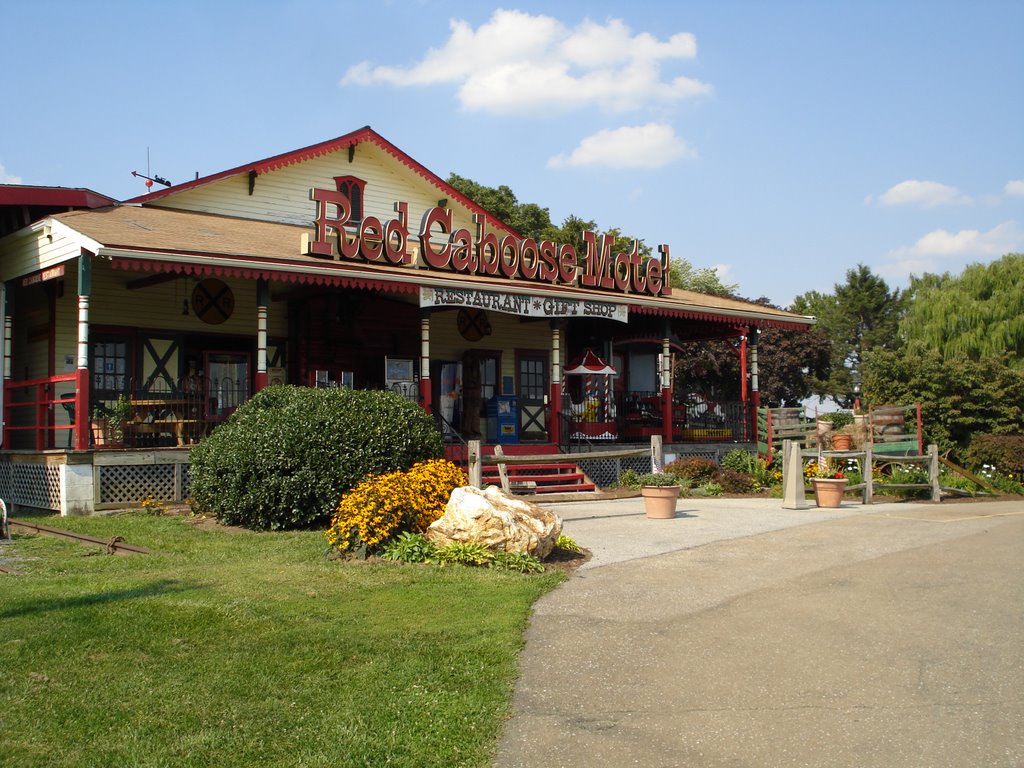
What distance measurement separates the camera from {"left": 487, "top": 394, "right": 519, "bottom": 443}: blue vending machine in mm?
24188

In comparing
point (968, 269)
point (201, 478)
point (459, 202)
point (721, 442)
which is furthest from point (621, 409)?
point (968, 269)

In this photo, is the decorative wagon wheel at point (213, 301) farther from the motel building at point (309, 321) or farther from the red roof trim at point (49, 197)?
the red roof trim at point (49, 197)

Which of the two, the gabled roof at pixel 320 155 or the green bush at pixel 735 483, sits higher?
the gabled roof at pixel 320 155

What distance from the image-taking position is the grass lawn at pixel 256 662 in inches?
202

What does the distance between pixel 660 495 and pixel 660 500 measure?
9 centimetres

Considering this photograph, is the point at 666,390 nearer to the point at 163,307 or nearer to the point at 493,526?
the point at 163,307

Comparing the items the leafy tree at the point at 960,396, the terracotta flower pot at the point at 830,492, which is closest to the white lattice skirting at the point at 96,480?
the terracotta flower pot at the point at 830,492

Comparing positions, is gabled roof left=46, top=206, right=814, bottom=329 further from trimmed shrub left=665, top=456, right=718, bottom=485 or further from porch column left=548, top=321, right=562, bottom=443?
trimmed shrub left=665, top=456, right=718, bottom=485

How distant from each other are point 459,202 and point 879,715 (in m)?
21.9

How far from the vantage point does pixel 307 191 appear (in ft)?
77.2

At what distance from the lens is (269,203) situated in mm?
23031

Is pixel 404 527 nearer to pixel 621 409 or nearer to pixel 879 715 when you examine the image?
pixel 879 715

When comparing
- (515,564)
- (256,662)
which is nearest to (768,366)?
(515,564)

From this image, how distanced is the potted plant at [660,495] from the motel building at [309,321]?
5.85m
